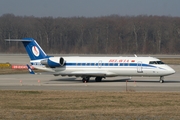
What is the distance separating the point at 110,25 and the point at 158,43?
870 inches

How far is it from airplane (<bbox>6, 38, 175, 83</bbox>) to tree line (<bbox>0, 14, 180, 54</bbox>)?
76036 millimetres

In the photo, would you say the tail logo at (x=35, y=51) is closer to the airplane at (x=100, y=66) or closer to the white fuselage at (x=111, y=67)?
the airplane at (x=100, y=66)

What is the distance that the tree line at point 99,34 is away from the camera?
396ft

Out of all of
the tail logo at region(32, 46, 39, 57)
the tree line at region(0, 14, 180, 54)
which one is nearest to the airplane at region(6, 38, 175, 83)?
the tail logo at region(32, 46, 39, 57)

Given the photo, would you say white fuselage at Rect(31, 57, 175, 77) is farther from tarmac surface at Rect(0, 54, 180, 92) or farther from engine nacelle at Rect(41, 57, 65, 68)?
tarmac surface at Rect(0, 54, 180, 92)

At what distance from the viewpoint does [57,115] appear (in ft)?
60.2

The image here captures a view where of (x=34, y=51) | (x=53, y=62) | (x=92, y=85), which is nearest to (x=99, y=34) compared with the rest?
(x=34, y=51)

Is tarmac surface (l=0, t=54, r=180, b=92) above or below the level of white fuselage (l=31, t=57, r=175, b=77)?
below

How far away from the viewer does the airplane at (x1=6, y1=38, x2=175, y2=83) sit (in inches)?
1511

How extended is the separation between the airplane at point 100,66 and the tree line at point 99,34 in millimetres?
76036

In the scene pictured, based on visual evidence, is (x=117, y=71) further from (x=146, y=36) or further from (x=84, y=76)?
(x=146, y=36)

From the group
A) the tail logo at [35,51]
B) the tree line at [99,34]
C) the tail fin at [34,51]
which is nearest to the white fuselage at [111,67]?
the tail fin at [34,51]

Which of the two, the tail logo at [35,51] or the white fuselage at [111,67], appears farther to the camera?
the tail logo at [35,51]

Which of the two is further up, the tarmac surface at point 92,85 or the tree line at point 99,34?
the tree line at point 99,34
